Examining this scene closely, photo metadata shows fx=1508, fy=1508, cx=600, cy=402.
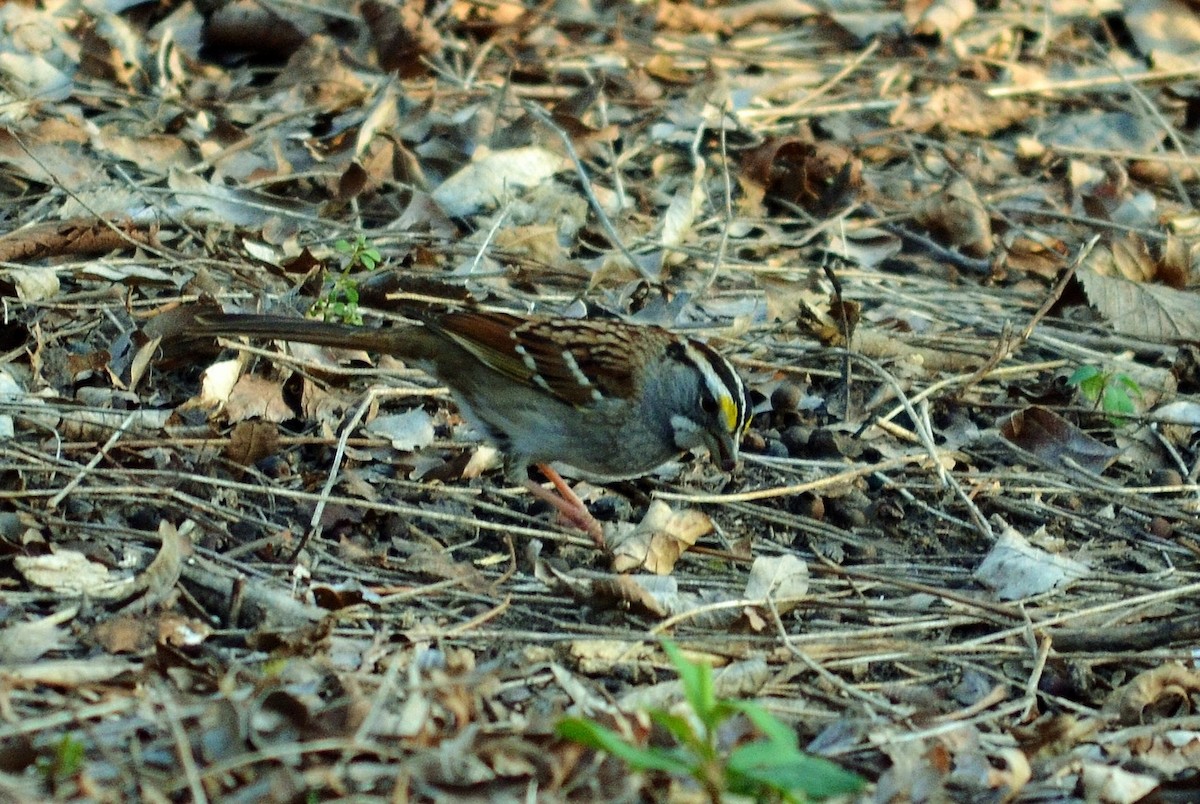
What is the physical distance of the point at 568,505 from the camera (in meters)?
4.95

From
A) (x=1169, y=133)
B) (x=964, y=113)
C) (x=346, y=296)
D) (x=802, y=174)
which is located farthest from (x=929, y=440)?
(x=1169, y=133)

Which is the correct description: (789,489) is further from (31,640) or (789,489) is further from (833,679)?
(31,640)

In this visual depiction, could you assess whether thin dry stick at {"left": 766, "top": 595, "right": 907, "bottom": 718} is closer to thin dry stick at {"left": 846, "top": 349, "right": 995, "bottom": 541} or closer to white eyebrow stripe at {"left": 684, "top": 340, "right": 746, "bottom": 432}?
white eyebrow stripe at {"left": 684, "top": 340, "right": 746, "bottom": 432}

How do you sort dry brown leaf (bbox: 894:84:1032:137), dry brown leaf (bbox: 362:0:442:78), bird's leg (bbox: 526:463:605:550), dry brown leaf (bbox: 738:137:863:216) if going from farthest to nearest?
1. dry brown leaf (bbox: 894:84:1032:137)
2. dry brown leaf (bbox: 362:0:442:78)
3. dry brown leaf (bbox: 738:137:863:216)
4. bird's leg (bbox: 526:463:605:550)

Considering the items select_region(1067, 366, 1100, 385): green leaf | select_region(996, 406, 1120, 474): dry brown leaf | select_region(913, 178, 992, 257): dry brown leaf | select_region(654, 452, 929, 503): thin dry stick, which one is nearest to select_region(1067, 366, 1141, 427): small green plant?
select_region(1067, 366, 1100, 385): green leaf

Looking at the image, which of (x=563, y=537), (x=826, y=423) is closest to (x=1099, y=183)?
(x=826, y=423)

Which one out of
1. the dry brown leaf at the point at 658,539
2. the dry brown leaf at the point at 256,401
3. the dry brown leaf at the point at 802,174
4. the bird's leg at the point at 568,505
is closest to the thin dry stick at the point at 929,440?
the dry brown leaf at the point at 658,539

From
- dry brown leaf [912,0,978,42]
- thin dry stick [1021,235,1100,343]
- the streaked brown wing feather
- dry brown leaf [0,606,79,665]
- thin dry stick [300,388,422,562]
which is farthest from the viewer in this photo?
dry brown leaf [912,0,978,42]

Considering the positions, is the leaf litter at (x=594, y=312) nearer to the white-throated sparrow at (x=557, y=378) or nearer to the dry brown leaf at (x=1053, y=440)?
the dry brown leaf at (x=1053, y=440)

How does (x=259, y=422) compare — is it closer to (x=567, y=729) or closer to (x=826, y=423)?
(x=826, y=423)

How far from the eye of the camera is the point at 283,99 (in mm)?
7570

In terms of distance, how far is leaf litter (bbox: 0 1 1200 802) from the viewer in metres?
3.59

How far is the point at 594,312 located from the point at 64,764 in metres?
3.70

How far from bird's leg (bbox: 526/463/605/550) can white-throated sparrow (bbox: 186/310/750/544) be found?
0.01 meters
